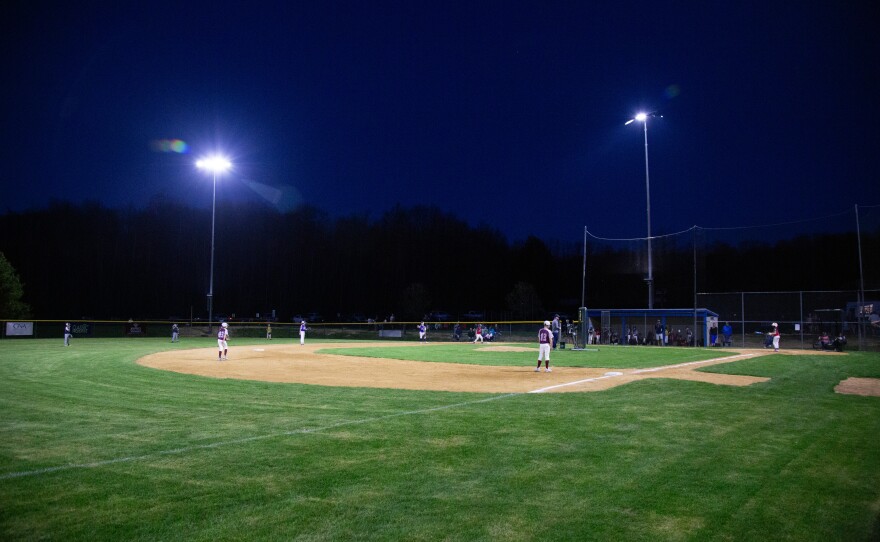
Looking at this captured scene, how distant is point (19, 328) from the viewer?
140 ft

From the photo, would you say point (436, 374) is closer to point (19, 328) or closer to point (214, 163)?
point (214, 163)

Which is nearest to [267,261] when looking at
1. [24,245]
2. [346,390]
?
[24,245]

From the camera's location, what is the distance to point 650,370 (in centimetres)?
1767

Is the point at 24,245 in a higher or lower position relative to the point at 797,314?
higher

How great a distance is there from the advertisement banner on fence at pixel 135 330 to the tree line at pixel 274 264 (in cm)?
1820

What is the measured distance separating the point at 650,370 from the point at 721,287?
107 feet

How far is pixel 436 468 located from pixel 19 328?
49058 millimetres

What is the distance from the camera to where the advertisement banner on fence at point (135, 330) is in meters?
47.6

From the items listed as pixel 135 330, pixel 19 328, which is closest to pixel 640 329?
pixel 135 330

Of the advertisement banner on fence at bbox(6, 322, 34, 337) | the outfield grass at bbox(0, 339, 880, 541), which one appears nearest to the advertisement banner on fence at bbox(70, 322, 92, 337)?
the advertisement banner on fence at bbox(6, 322, 34, 337)

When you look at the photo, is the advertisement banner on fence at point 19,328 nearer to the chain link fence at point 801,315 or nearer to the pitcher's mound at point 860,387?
the chain link fence at point 801,315

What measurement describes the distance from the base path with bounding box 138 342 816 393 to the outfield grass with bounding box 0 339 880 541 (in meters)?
2.57

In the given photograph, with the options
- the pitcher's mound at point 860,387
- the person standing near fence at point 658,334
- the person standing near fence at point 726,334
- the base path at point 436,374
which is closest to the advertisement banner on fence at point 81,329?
the base path at point 436,374

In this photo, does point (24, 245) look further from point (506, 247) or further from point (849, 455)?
point (849, 455)
